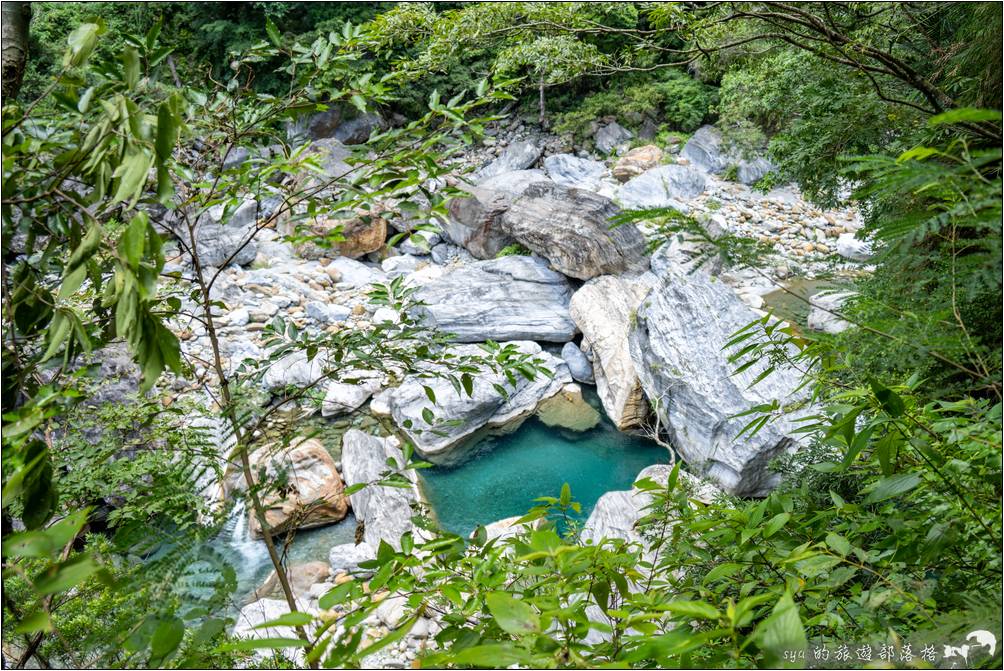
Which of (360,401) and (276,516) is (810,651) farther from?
(360,401)

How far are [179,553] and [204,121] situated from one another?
769 millimetres

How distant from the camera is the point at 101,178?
644 millimetres

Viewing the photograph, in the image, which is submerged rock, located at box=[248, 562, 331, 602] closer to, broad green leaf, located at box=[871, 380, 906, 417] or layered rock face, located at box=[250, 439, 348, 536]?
layered rock face, located at box=[250, 439, 348, 536]

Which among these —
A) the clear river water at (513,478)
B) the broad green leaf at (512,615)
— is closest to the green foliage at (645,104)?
the clear river water at (513,478)

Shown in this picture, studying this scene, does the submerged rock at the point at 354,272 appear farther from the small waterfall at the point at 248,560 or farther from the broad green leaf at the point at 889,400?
the broad green leaf at the point at 889,400

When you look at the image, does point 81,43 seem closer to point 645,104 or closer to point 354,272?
point 354,272

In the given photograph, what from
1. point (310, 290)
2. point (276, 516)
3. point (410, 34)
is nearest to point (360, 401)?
point (276, 516)

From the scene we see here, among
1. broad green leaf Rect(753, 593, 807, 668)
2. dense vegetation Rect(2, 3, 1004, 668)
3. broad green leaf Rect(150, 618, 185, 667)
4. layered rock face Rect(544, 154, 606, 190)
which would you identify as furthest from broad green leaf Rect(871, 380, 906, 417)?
layered rock face Rect(544, 154, 606, 190)

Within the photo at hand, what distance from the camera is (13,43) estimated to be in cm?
104

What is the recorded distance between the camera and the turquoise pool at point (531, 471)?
4988 millimetres

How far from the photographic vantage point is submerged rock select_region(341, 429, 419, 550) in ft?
14.7

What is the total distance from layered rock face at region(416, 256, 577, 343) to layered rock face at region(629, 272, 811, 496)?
1.52 meters

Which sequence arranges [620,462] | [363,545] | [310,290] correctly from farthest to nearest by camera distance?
[310,290]
[620,462]
[363,545]

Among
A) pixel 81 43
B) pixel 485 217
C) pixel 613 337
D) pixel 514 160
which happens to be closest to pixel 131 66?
pixel 81 43
